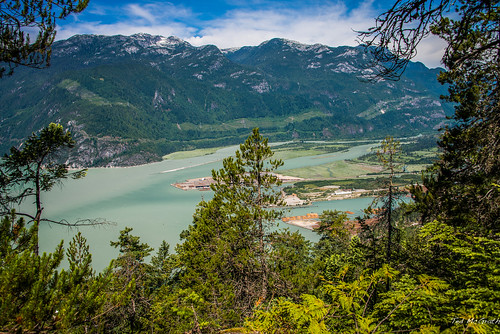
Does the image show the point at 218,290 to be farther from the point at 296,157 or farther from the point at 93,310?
the point at 296,157

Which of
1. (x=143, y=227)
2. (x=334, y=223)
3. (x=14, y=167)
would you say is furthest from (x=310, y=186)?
(x=14, y=167)

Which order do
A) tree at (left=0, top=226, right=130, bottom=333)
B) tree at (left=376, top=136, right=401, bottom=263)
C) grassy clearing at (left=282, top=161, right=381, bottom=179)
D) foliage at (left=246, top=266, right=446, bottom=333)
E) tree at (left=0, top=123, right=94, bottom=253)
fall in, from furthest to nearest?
grassy clearing at (left=282, top=161, right=381, bottom=179)
tree at (left=376, top=136, right=401, bottom=263)
tree at (left=0, top=123, right=94, bottom=253)
tree at (left=0, top=226, right=130, bottom=333)
foliage at (left=246, top=266, right=446, bottom=333)

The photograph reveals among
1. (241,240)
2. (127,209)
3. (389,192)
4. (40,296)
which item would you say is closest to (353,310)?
(40,296)

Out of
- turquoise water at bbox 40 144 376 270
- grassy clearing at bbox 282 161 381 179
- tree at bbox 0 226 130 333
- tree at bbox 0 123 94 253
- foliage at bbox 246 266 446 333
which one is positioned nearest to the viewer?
foliage at bbox 246 266 446 333

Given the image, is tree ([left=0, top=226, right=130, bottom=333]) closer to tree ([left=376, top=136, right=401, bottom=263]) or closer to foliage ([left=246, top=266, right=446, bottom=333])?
foliage ([left=246, top=266, right=446, bottom=333])

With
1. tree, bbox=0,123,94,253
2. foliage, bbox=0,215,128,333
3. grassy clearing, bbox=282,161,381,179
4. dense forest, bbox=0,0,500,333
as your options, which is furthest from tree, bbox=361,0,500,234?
grassy clearing, bbox=282,161,381,179

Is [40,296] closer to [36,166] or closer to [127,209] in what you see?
[36,166]

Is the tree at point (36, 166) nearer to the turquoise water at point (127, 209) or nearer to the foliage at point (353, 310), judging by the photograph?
the foliage at point (353, 310)

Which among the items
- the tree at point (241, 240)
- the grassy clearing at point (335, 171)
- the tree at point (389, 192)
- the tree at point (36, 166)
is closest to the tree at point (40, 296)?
the tree at point (36, 166)
